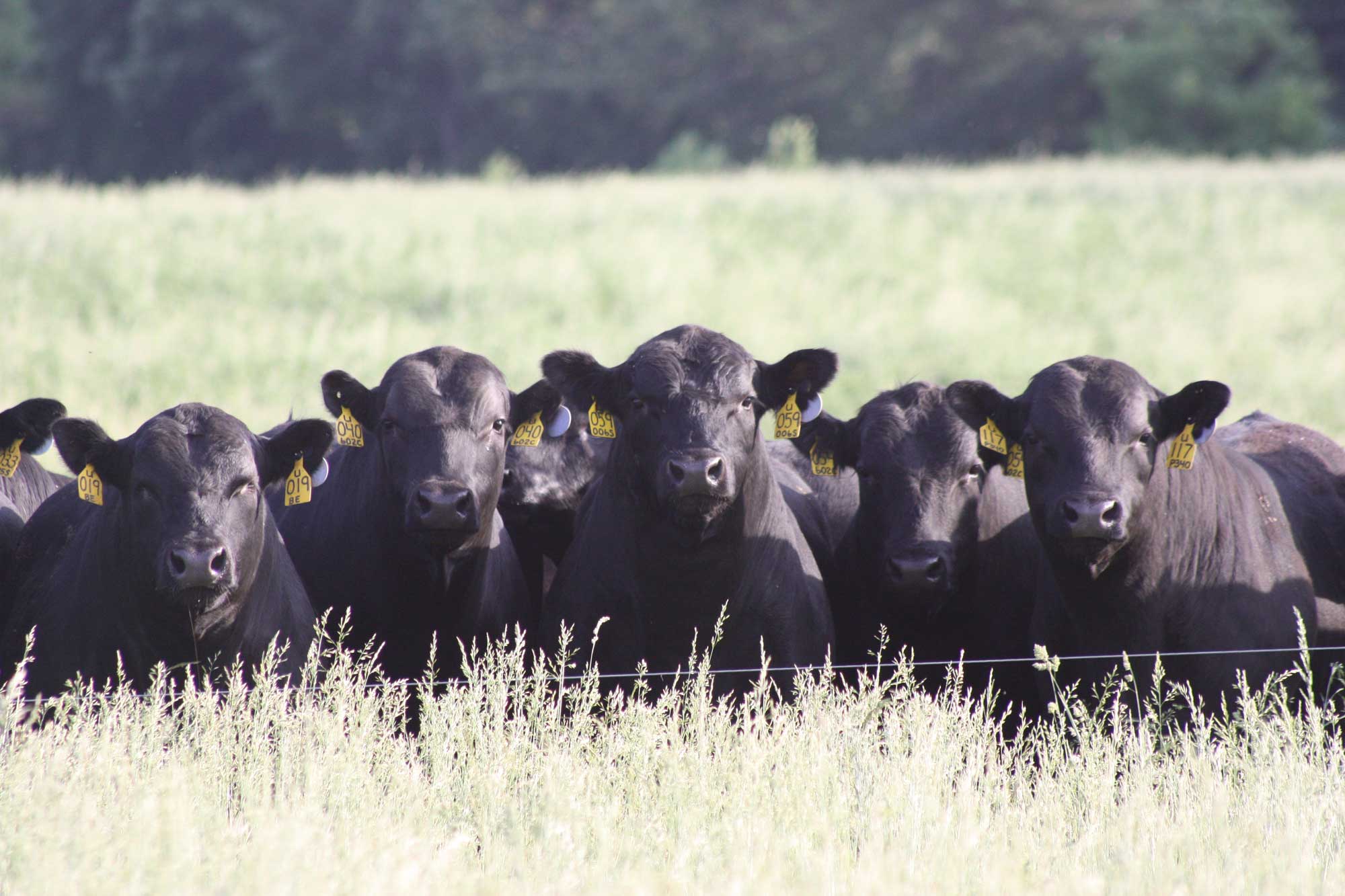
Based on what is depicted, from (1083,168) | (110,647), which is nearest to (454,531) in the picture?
(110,647)

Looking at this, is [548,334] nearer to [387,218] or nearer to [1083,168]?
[387,218]

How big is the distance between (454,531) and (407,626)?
31.7 inches

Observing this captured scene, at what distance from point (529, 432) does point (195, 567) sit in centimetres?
182

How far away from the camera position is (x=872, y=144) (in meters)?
40.4

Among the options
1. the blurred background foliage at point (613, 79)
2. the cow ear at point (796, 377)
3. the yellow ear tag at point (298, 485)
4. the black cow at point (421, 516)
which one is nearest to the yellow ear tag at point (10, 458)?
the black cow at point (421, 516)

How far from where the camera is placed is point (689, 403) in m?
6.06

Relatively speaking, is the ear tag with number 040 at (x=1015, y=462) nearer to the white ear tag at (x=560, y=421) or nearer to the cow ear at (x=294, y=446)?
the white ear tag at (x=560, y=421)

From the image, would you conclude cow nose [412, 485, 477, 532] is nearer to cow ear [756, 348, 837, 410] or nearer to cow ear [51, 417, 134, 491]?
cow ear [51, 417, 134, 491]

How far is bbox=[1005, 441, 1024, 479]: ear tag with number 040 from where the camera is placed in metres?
6.51

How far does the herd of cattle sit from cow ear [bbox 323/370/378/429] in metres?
0.01

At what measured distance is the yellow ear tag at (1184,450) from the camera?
6.15m

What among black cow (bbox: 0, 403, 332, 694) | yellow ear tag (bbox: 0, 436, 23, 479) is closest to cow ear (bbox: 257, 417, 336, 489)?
black cow (bbox: 0, 403, 332, 694)

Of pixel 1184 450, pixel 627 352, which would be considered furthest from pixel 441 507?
pixel 627 352

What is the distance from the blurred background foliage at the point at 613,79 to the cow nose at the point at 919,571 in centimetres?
3273
